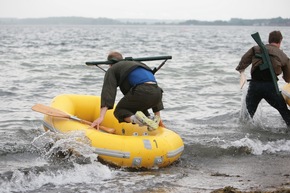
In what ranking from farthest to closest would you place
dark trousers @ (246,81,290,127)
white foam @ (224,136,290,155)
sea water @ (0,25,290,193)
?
dark trousers @ (246,81,290,127) → white foam @ (224,136,290,155) → sea water @ (0,25,290,193)

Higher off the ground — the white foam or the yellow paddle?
the yellow paddle

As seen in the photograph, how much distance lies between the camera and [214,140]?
7.64 meters

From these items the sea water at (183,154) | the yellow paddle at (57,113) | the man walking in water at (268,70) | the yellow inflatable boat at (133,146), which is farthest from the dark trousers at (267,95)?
the yellow paddle at (57,113)

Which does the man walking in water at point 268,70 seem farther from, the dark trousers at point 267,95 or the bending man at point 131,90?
the bending man at point 131,90

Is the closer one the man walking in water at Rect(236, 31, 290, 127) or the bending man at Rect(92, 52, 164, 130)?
the bending man at Rect(92, 52, 164, 130)

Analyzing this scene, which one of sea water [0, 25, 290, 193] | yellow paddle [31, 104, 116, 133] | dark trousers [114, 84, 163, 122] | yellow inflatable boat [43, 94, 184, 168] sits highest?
dark trousers [114, 84, 163, 122]

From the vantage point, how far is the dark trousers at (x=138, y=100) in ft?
20.1

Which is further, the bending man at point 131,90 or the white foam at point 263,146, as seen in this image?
the white foam at point 263,146

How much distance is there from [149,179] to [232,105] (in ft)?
20.5

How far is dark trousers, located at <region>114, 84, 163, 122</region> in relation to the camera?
6.11 meters

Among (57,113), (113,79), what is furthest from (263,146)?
(57,113)

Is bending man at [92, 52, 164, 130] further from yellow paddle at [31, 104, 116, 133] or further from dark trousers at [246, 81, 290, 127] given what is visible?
dark trousers at [246, 81, 290, 127]

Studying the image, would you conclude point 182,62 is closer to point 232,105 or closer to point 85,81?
point 85,81

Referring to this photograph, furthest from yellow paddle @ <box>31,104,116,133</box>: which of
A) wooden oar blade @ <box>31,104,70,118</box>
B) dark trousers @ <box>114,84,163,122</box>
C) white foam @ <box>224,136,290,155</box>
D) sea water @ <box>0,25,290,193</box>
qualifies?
white foam @ <box>224,136,290,155</box>
